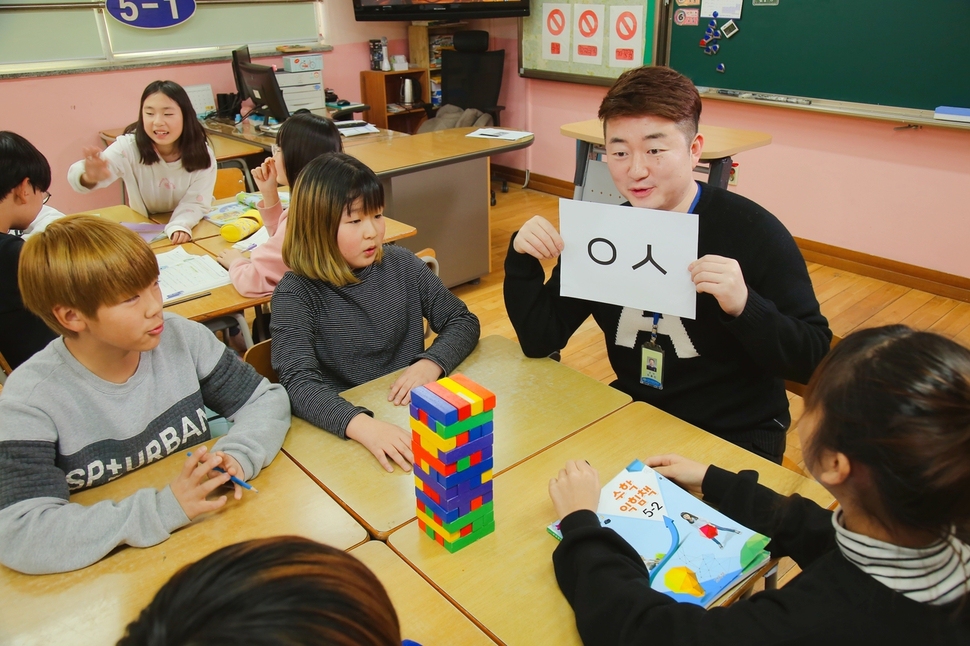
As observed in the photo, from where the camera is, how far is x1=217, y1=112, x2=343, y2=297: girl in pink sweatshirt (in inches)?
86.7

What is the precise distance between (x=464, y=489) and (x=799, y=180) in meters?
4.02

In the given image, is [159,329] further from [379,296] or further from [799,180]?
[799,180]

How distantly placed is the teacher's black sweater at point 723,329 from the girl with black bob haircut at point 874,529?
0.55 m

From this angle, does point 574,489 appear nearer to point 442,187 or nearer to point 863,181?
point 442,187

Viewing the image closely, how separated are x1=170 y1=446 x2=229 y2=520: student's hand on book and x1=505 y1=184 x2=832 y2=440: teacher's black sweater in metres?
0.80

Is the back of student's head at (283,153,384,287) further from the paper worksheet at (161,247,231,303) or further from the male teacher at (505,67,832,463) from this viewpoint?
the paper worksheet at (161,247,231,303)

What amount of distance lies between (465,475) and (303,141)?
1.63 m

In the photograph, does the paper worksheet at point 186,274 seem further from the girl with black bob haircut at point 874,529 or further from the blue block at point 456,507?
the girl with black bob haircut at point 874,529

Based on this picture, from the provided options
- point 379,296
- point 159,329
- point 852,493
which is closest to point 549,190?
point 379,296

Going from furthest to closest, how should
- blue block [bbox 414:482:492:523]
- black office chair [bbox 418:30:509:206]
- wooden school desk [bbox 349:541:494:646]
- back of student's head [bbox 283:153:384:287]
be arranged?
black office chair [bbox 418:30:509:206], back of student's head [bbox 283:153:384:287], blue block [bbox 414:482:492:523], wooden school desk [bbox 349:541:494:646]

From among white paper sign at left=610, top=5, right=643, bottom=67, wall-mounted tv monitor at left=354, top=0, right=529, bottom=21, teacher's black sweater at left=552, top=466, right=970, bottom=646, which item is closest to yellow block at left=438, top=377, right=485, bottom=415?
teacher's black sweater at left=552, top=466, right=970, bottom=646

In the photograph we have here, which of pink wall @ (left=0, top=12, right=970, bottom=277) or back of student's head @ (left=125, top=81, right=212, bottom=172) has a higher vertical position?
back of student's head @ (left=125, top=81, right=212, bottom=172)

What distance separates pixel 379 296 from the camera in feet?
5.83

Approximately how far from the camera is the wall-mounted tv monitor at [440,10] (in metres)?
5.38
